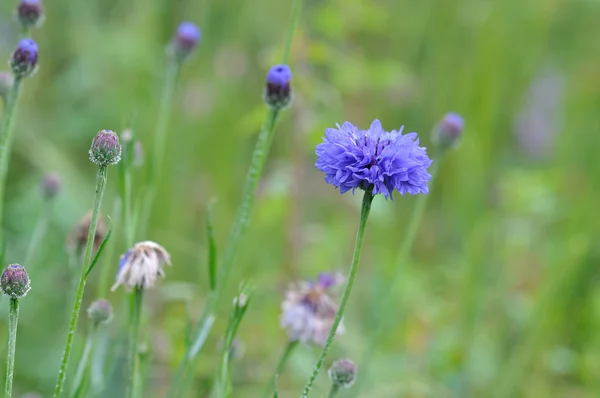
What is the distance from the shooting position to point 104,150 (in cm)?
61

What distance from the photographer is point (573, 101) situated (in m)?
1.99

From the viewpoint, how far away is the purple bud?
801 mm

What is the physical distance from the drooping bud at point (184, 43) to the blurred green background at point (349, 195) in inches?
10.4

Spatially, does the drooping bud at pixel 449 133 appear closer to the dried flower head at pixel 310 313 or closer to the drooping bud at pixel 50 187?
the dried flower head at pixel 310 313

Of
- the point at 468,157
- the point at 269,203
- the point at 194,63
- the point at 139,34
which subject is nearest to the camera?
the point at 269,203

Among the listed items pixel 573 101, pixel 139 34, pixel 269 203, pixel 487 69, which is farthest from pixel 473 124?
pixel 139 34

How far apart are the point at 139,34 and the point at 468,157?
95 centimetres

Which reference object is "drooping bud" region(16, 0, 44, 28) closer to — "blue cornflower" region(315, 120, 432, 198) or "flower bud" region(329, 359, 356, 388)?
"blue cornflower" region(315, 120, 432, 198)

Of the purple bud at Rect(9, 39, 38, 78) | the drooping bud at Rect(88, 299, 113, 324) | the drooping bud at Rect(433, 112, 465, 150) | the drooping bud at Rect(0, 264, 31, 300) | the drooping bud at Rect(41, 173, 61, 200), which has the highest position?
the drooping bud at Rect(433, 112, 465, 150)

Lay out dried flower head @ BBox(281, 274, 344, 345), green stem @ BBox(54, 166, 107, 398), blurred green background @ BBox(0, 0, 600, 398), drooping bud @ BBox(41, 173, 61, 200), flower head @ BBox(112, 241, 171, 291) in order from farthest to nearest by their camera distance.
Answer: blurred green background @ BBox(0, 0, 600, 398) → drooping bud @ BBox(41, 173, 61, 200) → dried flower head @ BBox(281, 274, 344, 345) → flower head @ BBox(112, 241, 171, 291) → green stem @ BBox(54, 166, 107, 398)

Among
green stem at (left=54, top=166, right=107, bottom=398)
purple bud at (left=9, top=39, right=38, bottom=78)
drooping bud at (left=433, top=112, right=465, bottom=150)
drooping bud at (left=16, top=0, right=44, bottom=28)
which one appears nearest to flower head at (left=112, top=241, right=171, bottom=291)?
green stem at (left=54, top=166, right=107, bottom=398)

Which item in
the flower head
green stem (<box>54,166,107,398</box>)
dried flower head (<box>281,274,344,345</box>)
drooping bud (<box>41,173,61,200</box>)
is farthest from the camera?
drooping bud (<box>41,173,61,200</box>)

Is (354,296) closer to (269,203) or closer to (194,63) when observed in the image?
(269,203)

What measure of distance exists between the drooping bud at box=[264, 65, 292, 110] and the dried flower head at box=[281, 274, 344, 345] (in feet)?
0.79
